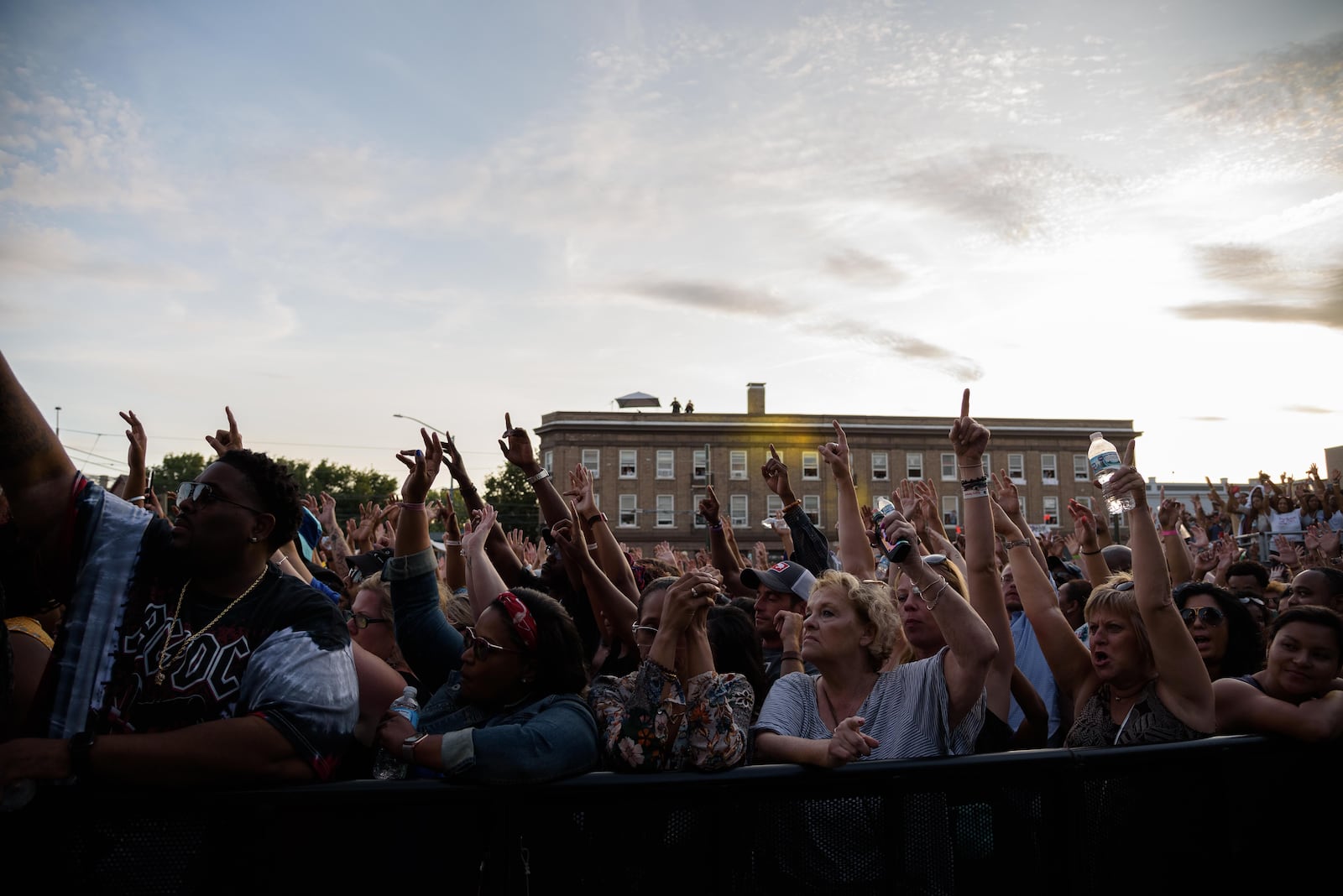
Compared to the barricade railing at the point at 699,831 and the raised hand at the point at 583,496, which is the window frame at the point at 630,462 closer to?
the raised hand at the point at 583,496

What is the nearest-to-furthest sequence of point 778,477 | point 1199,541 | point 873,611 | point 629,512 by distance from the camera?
point 873,611 → point 778,477 → point 1199,541 → point 629,512

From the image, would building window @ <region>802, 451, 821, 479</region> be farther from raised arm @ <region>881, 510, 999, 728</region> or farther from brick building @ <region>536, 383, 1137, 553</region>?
raised arm @ <region>881, 510, 999, 728</region>

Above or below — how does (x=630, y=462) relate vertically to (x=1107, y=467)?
above

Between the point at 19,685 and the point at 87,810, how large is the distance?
0.72m

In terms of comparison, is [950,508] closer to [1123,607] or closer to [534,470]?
[534,470]

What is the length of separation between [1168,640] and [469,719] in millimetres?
2528

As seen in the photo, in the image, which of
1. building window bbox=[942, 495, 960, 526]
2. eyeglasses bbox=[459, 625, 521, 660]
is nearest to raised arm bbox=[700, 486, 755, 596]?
eyeglasses bbox=[459, 625, 521, 660]

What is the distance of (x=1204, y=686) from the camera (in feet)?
11.1

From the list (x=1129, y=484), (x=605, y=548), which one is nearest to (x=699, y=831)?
(x=1129, y=484)

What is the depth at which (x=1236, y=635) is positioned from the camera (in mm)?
4352

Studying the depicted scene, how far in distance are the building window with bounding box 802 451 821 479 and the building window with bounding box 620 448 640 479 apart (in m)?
12.3

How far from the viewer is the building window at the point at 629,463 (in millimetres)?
65938

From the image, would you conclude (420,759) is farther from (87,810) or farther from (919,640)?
(919,640)

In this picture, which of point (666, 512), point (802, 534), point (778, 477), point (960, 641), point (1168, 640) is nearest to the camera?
point (960, 641)
